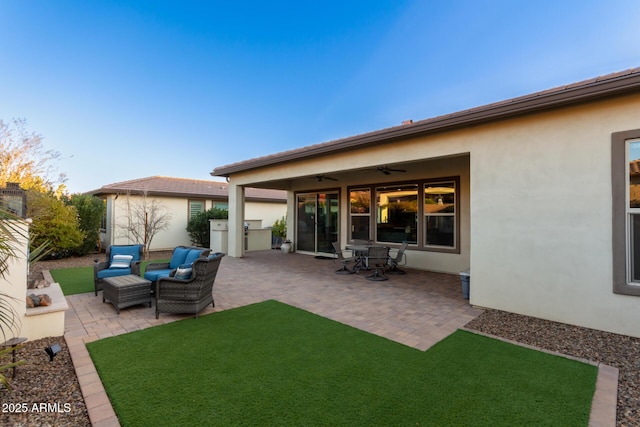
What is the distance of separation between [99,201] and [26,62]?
547 centimetres

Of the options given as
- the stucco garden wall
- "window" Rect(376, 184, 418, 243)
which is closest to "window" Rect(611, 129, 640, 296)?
"window" Rect(376, 184, 418, 243)

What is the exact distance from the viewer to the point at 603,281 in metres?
4.26

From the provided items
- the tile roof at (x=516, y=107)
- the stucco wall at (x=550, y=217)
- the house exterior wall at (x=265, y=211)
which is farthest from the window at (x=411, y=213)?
the house exterior wall at (x=265, y=211)

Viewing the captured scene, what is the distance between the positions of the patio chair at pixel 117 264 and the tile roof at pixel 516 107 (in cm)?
539

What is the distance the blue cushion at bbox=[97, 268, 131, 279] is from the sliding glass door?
298 inches

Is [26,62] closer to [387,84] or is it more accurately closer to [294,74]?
[294,74]

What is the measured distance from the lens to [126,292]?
16.3ft

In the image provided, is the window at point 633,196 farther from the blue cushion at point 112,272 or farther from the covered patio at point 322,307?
the blue cushion at point 112,272

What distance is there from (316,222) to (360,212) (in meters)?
2.45

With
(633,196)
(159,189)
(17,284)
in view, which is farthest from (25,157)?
(633,196)

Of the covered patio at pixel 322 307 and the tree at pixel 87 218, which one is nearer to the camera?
the covered patio at pixel 322 307

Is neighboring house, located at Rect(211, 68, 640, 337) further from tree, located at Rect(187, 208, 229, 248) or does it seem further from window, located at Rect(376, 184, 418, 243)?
tree, located at Rect(187, 208, 229, 248)

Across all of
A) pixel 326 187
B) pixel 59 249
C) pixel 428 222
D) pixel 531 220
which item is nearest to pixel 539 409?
pixel 531 220

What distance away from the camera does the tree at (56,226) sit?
10097mm
